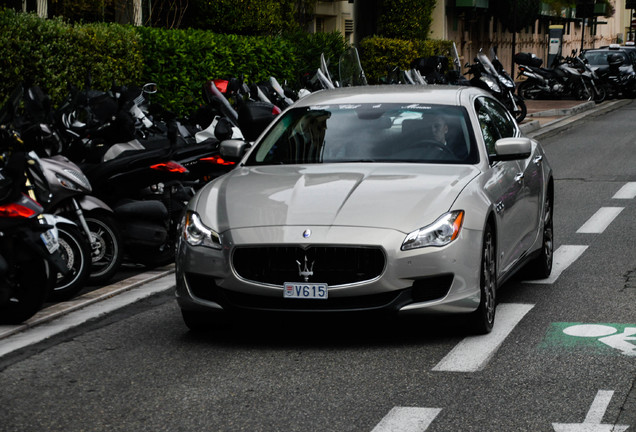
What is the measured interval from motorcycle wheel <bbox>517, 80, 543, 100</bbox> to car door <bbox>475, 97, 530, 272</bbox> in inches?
1146

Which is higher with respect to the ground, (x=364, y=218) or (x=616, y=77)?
(x=364, y=218)

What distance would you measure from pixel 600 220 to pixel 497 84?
14.1m

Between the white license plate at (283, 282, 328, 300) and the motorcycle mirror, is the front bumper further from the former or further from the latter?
the motorcycle mirror

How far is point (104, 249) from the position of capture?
9.48 meters

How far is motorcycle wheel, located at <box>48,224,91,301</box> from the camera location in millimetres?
8664

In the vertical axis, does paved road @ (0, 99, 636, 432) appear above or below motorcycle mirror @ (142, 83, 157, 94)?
below

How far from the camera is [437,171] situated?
7895 millimetres

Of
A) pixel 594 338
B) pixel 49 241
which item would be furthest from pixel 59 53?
pixel 594 338

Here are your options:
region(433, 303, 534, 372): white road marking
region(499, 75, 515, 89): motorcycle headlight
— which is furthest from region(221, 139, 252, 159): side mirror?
region(499, 75, 515, 89): motorcycle headlight

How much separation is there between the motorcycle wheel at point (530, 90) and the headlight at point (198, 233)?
3127 centimetres

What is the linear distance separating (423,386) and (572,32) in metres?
80.0

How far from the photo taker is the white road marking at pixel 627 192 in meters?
15.5

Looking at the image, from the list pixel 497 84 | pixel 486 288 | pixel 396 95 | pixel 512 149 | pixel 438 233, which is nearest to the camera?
pixel 438 233

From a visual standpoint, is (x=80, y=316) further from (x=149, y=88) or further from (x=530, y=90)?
(x=530, y=90)
